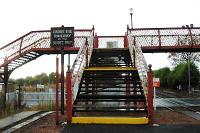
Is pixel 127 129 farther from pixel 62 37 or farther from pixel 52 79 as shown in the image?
pixel 52 79

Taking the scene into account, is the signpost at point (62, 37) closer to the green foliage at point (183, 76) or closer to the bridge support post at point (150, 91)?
the bridge support post at point (150, 91)

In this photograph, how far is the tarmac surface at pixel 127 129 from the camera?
1052cm

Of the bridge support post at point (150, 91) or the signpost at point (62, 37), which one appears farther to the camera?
the signpost at point (62, 37)

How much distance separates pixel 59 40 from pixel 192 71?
5223cm

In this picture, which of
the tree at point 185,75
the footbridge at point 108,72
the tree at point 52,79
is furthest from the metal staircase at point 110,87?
the tree at point 52,79

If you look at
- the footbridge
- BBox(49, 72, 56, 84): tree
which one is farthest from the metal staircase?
BBox(49, 72, 56, 84): tree

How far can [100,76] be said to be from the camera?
1622cm

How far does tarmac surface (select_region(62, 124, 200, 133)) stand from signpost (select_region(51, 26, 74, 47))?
3395 mm

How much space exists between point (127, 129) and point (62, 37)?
4642 millimetres

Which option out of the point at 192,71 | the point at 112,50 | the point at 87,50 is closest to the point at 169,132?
the point at 87,50

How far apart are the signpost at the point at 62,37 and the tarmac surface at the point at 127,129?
11.1 ft

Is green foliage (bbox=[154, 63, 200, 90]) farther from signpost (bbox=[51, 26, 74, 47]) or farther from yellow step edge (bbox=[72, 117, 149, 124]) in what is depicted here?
yellow step edge (bbox=[72, 117, 149, 124])

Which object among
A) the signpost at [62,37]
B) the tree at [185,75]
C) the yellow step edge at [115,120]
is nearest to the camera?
the yellow step edge at [115,120]

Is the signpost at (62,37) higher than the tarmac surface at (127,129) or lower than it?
higher
